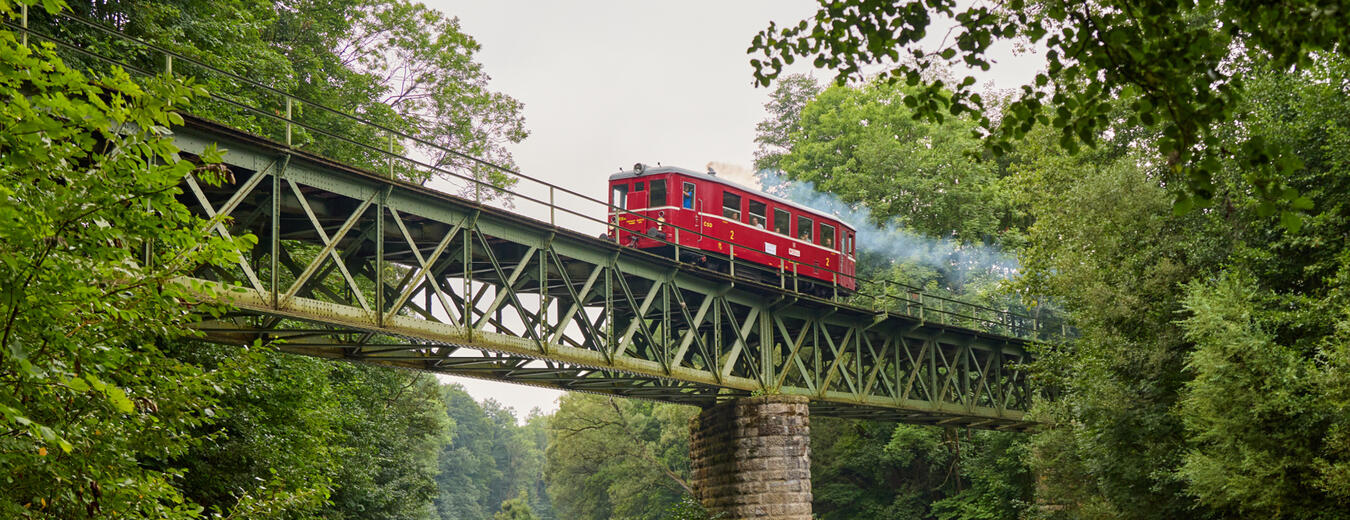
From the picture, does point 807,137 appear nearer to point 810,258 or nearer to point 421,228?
point 810,258

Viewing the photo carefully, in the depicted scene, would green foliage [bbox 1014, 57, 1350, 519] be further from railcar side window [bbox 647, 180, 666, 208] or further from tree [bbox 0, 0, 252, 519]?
tree [bbox 0, 0, 252, 519]

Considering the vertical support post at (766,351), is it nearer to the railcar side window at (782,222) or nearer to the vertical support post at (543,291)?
the railcar side window at (782,222)

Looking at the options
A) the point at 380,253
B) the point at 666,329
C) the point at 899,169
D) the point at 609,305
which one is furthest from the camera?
the point at 899,169

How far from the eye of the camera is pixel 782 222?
106ft

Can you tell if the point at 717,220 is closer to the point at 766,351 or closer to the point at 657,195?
the point at 657,195

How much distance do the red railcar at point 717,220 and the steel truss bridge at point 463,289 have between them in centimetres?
125

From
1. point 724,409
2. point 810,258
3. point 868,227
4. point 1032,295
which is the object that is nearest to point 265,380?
point 724,409

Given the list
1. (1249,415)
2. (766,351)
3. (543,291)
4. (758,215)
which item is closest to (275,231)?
(543,291)

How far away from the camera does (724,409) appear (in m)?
27.6

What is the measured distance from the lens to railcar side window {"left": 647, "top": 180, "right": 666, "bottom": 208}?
30.0m

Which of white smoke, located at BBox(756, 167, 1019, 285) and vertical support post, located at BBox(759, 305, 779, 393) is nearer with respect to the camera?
vertical support post, located at BBox(759, 305, 779, 393)

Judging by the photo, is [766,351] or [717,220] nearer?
[766,351]

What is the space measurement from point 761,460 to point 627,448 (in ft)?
99.3

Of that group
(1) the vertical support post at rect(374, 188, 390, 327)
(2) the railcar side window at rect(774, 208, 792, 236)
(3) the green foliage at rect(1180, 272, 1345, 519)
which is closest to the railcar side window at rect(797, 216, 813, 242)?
(2) the railcar side window at rect(774, 208, 792, 236)
